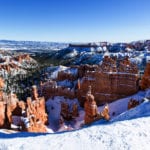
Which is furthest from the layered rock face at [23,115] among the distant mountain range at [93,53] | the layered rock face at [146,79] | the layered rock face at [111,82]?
the distant mountain range at [93,53]

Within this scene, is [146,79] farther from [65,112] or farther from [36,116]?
[36,116]

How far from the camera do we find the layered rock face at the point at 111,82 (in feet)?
111

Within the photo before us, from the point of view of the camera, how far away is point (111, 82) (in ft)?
114

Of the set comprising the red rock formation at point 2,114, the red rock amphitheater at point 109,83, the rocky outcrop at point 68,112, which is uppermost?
the red rock amphitheater at point 109,83

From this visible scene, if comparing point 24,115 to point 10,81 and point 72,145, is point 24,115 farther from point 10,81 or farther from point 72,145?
point 10,81

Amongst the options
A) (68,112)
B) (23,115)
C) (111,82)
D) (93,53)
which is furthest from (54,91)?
(93,53)

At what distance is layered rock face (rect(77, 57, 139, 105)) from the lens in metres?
33.7

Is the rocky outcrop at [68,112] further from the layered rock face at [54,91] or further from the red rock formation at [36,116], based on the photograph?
the layered rock face at [54,91]

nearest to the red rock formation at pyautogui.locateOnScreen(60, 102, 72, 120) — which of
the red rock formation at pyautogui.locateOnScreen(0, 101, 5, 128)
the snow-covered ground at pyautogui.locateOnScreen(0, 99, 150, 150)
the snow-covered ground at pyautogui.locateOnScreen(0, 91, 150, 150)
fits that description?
the red rock formation at pyautogui.locateOnScreen(0, 101, 5, 128)

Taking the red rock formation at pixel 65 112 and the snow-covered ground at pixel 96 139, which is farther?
the red rock formation at pixel 65 112

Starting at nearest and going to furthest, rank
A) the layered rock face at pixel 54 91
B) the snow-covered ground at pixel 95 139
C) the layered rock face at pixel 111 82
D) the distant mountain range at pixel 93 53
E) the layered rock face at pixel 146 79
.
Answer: the snow-covered ground at pixel 95 139
the layered rock face at pixel 146 79
the layered rock face at pixel 111 82
the layered rock face at pixel 54 91
the distant mountain range at pixel 93 53

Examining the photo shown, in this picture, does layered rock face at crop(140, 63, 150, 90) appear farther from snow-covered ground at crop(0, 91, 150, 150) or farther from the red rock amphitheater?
snow-covered ground at crop(0, 91, 150, 150)

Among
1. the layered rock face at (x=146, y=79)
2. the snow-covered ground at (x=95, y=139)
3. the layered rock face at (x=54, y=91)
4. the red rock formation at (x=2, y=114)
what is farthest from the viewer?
the layered rock face at (x=54, y=91)

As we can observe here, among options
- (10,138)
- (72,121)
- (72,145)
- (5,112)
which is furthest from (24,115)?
(72,145)
